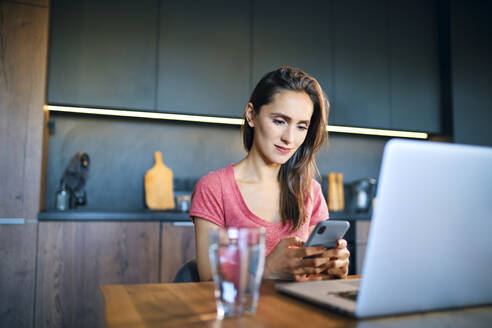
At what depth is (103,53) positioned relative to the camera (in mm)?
2623

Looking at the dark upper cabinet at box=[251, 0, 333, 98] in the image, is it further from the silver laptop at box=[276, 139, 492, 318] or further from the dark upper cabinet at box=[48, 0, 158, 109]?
the silver laptop at box=[276, 139, 492, 318]

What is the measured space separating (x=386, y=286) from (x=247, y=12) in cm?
274

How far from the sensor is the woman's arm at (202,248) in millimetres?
1123

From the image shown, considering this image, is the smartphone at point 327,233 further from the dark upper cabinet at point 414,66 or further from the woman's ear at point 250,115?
the dark upper cabinet at point 414,66

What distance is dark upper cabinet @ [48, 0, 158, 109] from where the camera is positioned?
2.53 meters

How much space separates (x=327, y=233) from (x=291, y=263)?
0.12 m

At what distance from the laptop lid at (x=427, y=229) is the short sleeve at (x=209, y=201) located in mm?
791

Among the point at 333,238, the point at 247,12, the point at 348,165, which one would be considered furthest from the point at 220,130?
the point at 333,238

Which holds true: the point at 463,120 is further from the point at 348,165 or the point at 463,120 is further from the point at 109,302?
the point at 109,302

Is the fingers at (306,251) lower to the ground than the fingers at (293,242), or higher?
lower

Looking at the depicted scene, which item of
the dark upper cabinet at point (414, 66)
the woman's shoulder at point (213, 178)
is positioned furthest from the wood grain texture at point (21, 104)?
the dark upper cabinet at point (414, 66)

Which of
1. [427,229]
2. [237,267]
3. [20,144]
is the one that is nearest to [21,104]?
[20,144]

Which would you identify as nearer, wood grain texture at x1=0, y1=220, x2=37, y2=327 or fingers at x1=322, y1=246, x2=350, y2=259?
fingers at x1=322, y1=246, x2=350, y2=259

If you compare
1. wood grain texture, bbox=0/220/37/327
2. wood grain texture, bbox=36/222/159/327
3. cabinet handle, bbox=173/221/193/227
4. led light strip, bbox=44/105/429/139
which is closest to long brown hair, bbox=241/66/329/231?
cabinet handle, bbox=173/221/193/227
